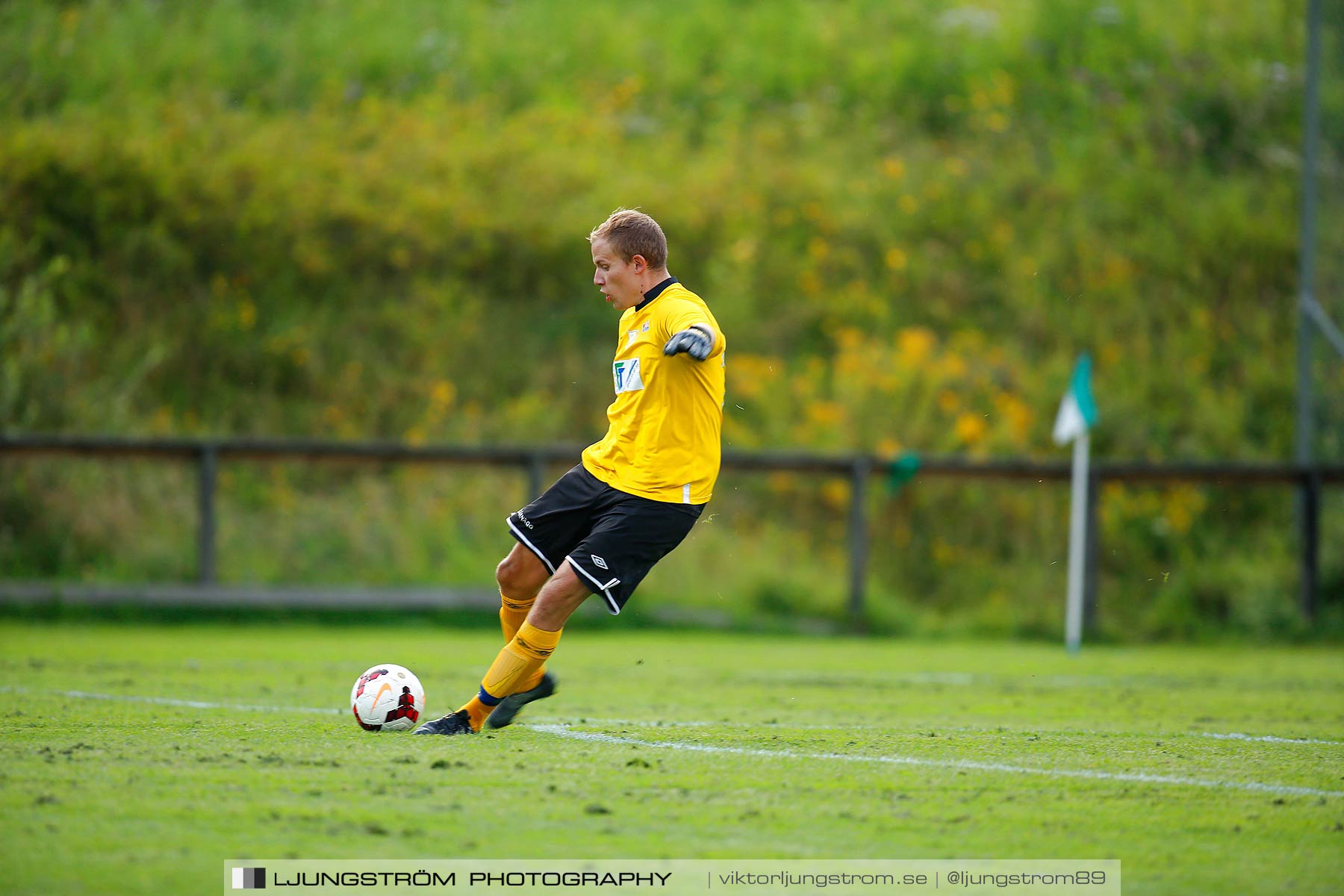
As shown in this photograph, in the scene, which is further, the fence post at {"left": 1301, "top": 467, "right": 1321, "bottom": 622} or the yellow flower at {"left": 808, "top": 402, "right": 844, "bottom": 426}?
the yellow flower at {"left": 808, "top": 402, "right": 844, "bottom": 426}

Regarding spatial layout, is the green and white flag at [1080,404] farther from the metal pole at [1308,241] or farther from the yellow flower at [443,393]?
the yellow flower at [443,393]

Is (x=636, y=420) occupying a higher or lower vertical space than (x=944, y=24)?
lower

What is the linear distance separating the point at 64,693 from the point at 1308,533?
37.9ft

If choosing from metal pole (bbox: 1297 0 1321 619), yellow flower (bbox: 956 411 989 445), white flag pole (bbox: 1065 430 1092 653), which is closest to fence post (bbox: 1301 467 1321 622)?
metal pole (bbox: 1297 0 1321 619)

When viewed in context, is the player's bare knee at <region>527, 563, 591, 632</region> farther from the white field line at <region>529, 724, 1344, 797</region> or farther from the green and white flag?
the green and white flag

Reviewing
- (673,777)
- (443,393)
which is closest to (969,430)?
(443,393)

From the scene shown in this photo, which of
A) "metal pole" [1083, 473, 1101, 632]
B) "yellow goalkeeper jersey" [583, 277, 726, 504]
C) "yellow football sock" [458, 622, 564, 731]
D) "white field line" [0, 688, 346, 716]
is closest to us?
"yellow football sock" [458, 622, 564, 731]

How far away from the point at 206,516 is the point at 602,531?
825 cm

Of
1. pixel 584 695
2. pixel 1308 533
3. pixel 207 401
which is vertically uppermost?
pixel 207 401

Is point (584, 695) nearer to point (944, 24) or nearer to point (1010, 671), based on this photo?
point (1010, 671)

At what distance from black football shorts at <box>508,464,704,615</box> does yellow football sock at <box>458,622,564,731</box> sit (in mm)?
286

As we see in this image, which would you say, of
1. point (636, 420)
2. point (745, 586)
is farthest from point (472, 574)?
point (636, 420)

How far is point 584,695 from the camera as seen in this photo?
800cm

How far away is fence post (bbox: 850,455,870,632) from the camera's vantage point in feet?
46.0
